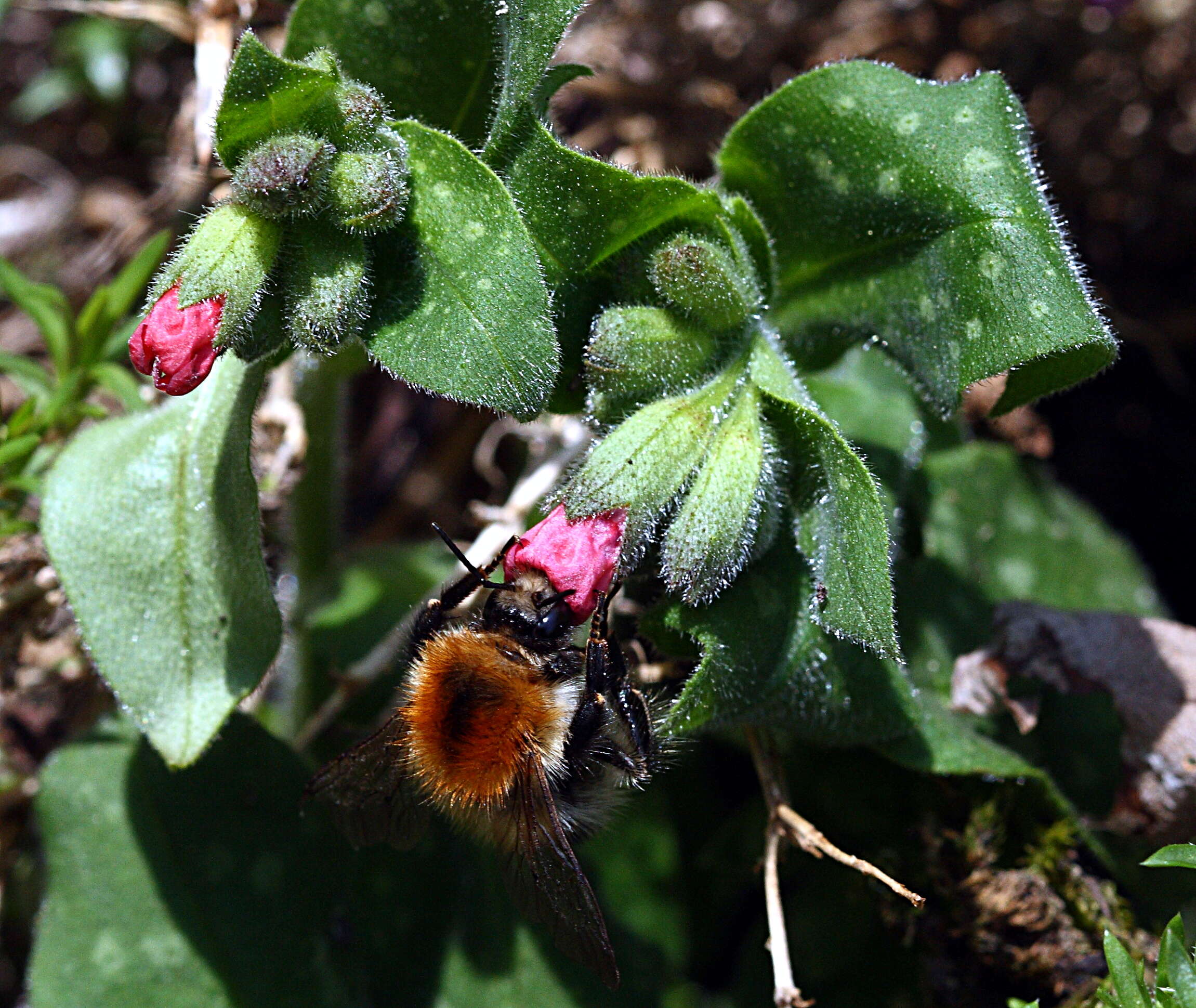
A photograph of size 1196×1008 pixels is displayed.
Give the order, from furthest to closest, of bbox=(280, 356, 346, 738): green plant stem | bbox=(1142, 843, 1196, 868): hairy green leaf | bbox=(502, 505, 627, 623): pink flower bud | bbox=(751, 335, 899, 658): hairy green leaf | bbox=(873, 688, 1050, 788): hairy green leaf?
bbox=(280, 356, 346, 738): green plant stem, bbox=(873, 688, 1050, 788): hairy green leaf, bbox=(502, 505, 627, 623): pink flower bud, bbox=(751, 335, 899, 658): hairy green leaf, bbox=(1142, 843, 1196, 868): hairy green leaf

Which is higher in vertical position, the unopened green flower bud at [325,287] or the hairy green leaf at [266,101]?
the hairy green leaf at [266,101]

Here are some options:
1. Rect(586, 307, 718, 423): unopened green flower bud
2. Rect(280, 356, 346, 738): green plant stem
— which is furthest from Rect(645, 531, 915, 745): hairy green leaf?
Rect(280, 356, 346, 738): green plant stem

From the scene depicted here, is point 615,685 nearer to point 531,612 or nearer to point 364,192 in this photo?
point 531,612

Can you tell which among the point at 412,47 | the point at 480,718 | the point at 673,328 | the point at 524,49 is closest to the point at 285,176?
the point at 524,49

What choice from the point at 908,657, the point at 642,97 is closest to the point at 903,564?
the point at 908,657

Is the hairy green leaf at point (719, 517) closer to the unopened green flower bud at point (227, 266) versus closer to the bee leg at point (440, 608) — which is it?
the bee leg at point (440, 608)

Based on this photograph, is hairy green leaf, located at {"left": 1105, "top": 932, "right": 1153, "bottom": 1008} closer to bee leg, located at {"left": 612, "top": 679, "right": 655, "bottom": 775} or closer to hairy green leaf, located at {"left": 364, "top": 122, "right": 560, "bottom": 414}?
bee leg, located at {"left": 612, "top": 679, "right": 655, "bottom": 775}

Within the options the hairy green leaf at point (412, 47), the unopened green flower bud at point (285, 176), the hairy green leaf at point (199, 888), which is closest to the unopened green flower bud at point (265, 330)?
the unopened green flower bud at point (285, 176)
